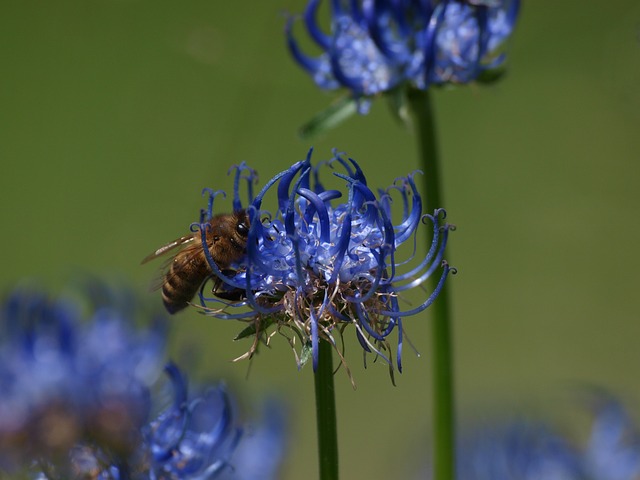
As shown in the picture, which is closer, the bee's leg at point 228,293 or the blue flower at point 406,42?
the bee's leg at point 228,293

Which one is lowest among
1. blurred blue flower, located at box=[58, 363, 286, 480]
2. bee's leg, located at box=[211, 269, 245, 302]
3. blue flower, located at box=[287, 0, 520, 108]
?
blurred blue flower, located at box=[58, 363, 286, 480]

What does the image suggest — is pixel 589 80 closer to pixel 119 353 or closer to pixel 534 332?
pixel 534 332

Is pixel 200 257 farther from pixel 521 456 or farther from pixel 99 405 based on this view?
pixel 521 456

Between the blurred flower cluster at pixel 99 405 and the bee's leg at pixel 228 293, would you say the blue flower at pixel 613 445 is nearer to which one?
the blurred flower cluster at pixel 99 405

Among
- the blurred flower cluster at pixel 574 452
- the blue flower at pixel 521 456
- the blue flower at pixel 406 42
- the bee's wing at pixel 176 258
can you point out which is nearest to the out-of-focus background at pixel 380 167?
the blue flower at pixel 521 456

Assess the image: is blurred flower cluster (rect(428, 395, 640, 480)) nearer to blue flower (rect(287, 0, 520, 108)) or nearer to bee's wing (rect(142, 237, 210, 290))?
blue flower (rect(287, 0, 520, 108))


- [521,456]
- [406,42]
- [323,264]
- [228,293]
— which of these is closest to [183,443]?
[228,293]

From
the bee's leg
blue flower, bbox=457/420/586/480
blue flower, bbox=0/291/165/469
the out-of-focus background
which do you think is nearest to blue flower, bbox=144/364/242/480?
the bee's leg
